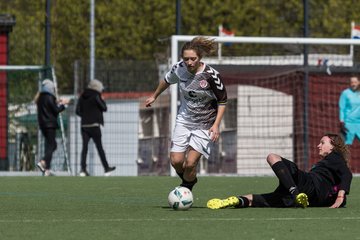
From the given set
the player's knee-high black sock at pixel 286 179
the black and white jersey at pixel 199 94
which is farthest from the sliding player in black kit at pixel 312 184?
the black and white jersey at pixel 199 94

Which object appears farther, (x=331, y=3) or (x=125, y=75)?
(x=331, y=3)

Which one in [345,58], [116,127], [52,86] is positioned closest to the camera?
[52,86]

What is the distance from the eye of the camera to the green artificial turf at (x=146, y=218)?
9.02 metres

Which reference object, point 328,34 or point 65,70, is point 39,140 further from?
point 328,34

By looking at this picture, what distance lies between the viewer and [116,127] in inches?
917

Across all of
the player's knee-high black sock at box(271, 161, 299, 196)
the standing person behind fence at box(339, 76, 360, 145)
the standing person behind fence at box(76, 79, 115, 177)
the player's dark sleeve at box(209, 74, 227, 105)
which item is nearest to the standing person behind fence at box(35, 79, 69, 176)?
the standing person behind fence at box(76, 79, 115, 177)

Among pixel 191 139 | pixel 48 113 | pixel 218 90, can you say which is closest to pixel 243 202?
pixel 191 139

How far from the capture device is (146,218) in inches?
411

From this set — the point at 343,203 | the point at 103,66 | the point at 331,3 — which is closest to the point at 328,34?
the point at 331,3

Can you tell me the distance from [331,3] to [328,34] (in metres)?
1.27

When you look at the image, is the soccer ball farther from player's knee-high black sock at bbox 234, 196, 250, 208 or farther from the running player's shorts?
the running player's shorts

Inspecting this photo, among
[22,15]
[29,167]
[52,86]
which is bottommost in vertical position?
[29,167]

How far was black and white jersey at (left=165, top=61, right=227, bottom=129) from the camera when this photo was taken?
1216cm

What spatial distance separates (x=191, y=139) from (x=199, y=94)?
492 millimetres
